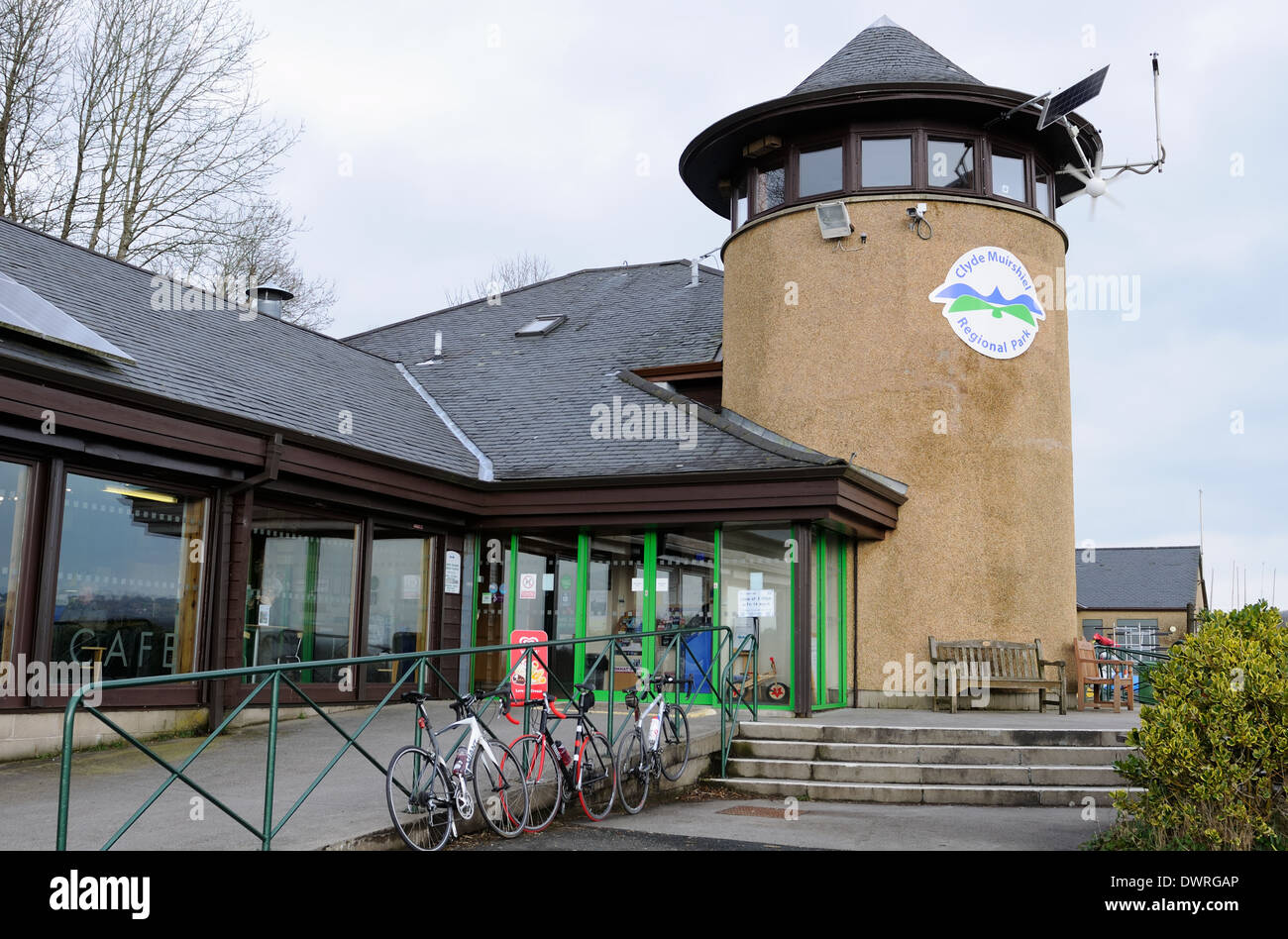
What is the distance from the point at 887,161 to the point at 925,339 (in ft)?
7.14

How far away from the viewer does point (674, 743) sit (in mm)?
9125

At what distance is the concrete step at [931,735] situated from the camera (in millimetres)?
9820

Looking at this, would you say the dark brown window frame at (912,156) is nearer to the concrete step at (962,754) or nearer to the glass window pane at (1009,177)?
the glass window pane at (1009,177)

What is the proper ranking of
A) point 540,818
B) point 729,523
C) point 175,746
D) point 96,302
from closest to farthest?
point 540,818
point 175,746
point 96,302
point 729,523

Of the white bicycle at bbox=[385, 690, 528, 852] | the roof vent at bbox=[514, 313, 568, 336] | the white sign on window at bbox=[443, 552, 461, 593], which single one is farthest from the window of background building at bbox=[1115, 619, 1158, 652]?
the white bicycle at bbox=[385, 690, 528, 852]

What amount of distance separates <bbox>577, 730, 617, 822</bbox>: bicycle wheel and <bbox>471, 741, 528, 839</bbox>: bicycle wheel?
1.91ft

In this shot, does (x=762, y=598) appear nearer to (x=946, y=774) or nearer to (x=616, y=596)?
(x=616, y=596)

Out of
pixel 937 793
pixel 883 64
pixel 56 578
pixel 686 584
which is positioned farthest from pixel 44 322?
pixel 883 64

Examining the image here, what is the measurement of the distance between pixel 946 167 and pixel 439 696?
8440 millimetres

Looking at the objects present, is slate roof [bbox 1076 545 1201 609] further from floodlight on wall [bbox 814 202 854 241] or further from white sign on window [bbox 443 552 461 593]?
white sign on window [bbox 443 552 461 593]

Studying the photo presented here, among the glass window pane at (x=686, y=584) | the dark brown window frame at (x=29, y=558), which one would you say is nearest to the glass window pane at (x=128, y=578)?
the dark brown window frame at (x=29, y=558)

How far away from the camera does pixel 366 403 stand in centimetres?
1404
